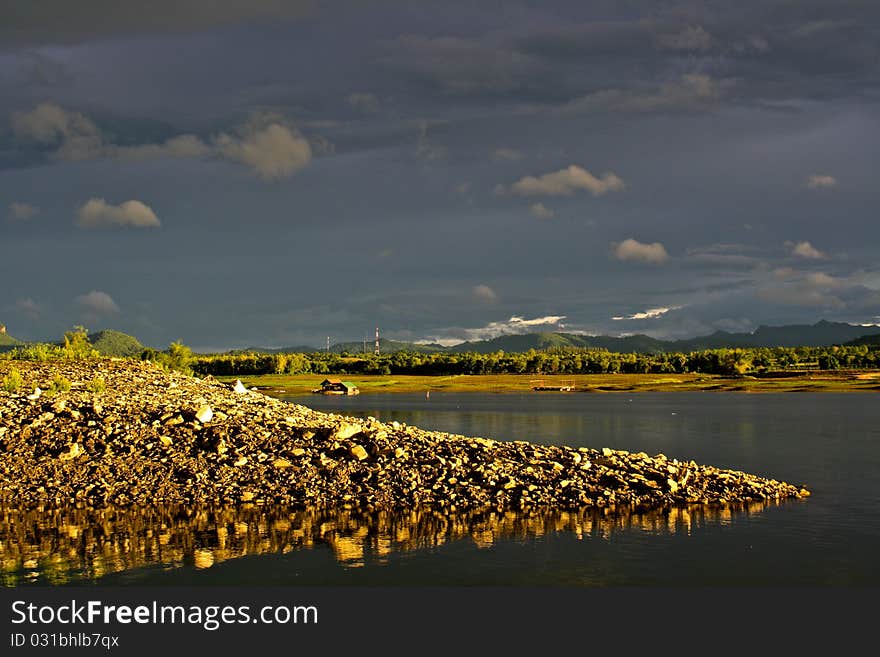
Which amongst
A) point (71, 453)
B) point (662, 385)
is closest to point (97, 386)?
point (71, 453)

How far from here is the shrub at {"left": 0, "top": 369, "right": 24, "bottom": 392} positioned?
4156 cm

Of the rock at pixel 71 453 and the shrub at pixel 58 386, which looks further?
the shrub at pixel 58 386

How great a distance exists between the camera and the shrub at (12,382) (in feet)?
136

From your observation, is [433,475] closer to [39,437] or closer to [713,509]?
[713,509]

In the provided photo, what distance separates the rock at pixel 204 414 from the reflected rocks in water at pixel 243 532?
6303mm

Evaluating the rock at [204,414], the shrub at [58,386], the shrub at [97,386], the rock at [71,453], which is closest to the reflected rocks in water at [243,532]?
the rock at [71,453]

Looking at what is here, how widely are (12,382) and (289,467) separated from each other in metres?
18.2

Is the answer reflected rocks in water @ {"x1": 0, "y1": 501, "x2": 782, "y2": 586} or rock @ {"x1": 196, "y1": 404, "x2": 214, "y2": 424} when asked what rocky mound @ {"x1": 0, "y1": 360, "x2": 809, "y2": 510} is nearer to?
rock @ {"x1": 196, "y1": 404, "x2": 214, "y2": 424}

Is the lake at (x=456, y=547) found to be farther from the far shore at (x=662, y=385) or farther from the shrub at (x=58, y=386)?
the far shore at (x=662, y=385)

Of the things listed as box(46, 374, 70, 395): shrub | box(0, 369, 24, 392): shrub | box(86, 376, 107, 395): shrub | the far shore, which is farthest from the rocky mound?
the far shore

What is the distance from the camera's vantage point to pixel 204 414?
117 ft

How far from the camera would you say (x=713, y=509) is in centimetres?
3084

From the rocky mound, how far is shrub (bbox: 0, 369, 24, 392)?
3.82m

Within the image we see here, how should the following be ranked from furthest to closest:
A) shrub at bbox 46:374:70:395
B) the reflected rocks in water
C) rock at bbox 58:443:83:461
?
1. shrub at bbox 46:374:70:395
2. rock at bbox 58:443:83:461
3. the reflected rocks in water
